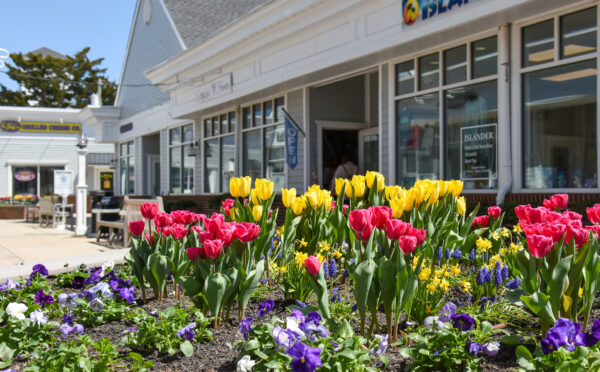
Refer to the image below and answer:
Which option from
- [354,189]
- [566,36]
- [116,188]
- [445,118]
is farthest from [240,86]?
[116,188]

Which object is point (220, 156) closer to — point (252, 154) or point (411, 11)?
point (252, 154)

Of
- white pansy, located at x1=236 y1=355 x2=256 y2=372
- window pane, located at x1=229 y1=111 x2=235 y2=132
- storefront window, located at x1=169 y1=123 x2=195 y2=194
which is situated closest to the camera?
white pansy, located at x1=236 y1=355 x2=256 y2=372

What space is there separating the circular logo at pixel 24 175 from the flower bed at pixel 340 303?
32321 millimetres

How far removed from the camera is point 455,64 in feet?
29.5

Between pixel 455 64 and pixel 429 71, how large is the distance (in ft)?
1.80

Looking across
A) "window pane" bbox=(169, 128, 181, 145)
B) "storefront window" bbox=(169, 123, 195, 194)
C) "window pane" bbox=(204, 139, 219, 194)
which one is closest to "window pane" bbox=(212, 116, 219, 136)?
"window pane" bbox=(204, 139, 219, 194)

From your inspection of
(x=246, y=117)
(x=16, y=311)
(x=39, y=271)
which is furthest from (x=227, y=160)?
(x=16, y=311)

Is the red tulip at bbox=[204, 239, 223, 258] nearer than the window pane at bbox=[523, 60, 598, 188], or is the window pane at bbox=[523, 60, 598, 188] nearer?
the red tulip at bbox=[204, 239, 223, 258]

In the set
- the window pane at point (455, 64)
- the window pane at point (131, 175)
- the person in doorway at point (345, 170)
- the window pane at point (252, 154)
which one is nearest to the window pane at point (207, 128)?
the window pane at point (252, 154)

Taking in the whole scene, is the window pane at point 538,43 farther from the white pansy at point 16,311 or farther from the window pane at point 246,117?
the window pane at point 246,117

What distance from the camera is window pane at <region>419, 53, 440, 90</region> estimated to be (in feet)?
30.5

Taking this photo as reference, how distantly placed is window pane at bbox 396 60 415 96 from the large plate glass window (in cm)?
219

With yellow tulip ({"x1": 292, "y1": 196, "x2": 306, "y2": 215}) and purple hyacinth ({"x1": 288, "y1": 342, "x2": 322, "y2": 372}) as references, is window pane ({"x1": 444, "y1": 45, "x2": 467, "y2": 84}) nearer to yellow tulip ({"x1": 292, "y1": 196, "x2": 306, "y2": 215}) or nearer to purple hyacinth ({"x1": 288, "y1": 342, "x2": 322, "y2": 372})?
yellow tulip ({"x1": 292, "y1": 196, "x2": 306, "y2": 215})

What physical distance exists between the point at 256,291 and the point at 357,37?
7.20 metres
